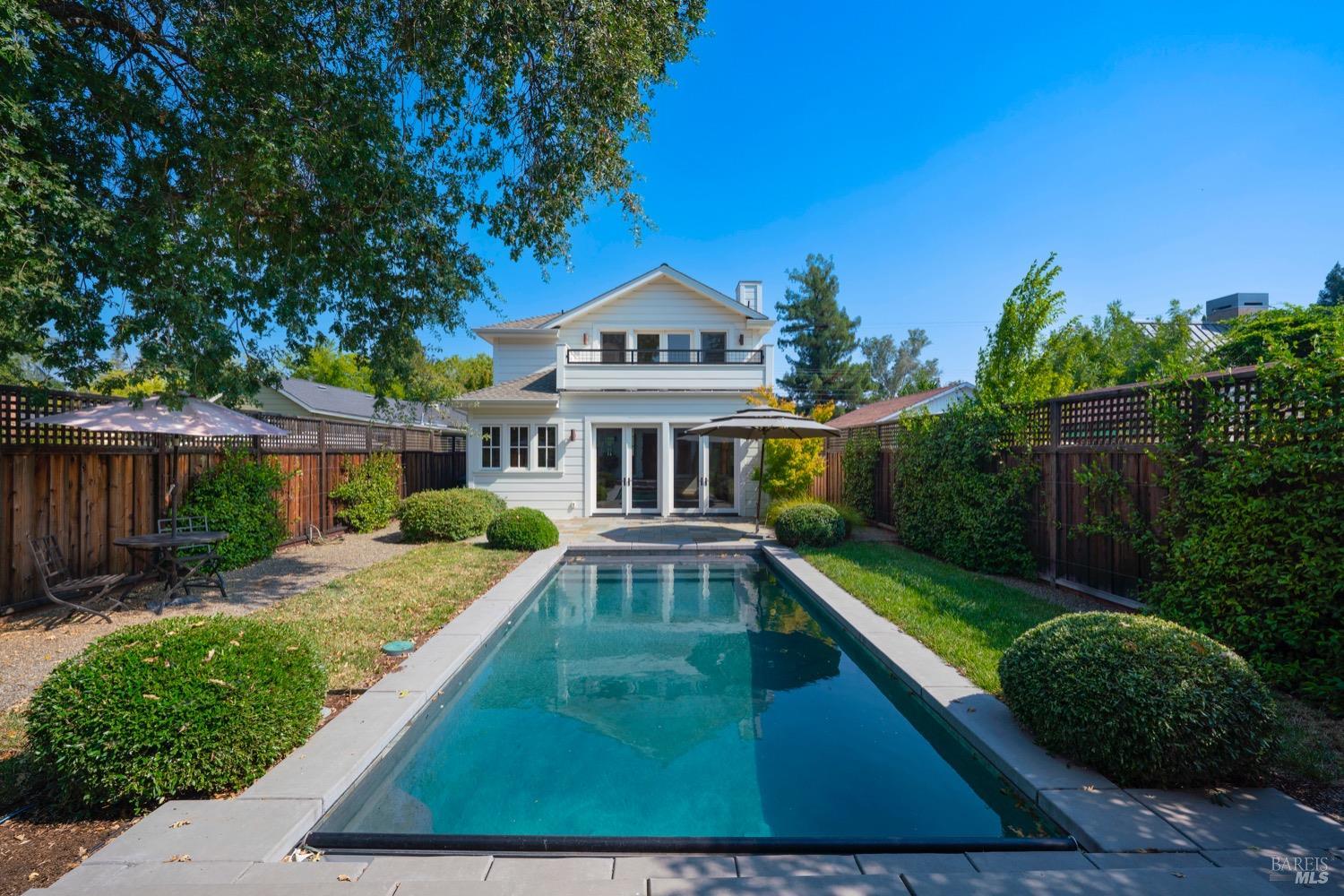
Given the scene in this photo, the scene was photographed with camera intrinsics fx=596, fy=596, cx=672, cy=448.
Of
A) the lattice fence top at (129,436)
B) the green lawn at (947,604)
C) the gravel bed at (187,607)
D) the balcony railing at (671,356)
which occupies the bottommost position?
the gravel bed at (187,607)

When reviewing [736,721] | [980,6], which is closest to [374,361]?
[736,721]

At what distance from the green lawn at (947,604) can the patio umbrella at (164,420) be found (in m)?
8.17

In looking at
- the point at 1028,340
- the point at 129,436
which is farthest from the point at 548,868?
the point at 1028,340

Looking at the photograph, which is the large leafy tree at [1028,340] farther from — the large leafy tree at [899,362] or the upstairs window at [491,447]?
the large leafy tree at [899,362]

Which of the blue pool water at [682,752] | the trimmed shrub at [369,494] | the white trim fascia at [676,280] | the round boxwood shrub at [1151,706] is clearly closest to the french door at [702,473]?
the white trim fascia at [676,280]

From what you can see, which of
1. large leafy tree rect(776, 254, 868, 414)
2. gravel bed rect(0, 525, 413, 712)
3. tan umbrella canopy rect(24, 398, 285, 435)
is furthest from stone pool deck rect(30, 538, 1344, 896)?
large leafy tree rect(776, 254, 868, 414)

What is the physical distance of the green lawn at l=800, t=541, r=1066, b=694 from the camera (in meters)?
5.36

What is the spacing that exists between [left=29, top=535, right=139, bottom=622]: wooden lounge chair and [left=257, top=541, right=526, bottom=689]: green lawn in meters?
1.69

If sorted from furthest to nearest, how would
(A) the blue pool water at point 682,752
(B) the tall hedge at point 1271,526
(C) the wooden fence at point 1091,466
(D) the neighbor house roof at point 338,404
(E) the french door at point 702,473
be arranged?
(D) the neighbor house roof at point 338,404 → (E) the french door at point 702,473 → (C) the wooden fence at point 1091,466 → (B) the tall hedge at point 1271,526 → (A) the blue pool water at point 682,752

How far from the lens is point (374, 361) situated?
8.58 meters

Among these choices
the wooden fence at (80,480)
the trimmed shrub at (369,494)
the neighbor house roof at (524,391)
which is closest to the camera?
the wooden fence at (80,480)

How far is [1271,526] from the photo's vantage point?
442 cm

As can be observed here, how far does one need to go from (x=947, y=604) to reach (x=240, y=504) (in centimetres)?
1039

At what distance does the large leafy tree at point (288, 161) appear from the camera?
5.70 meters
